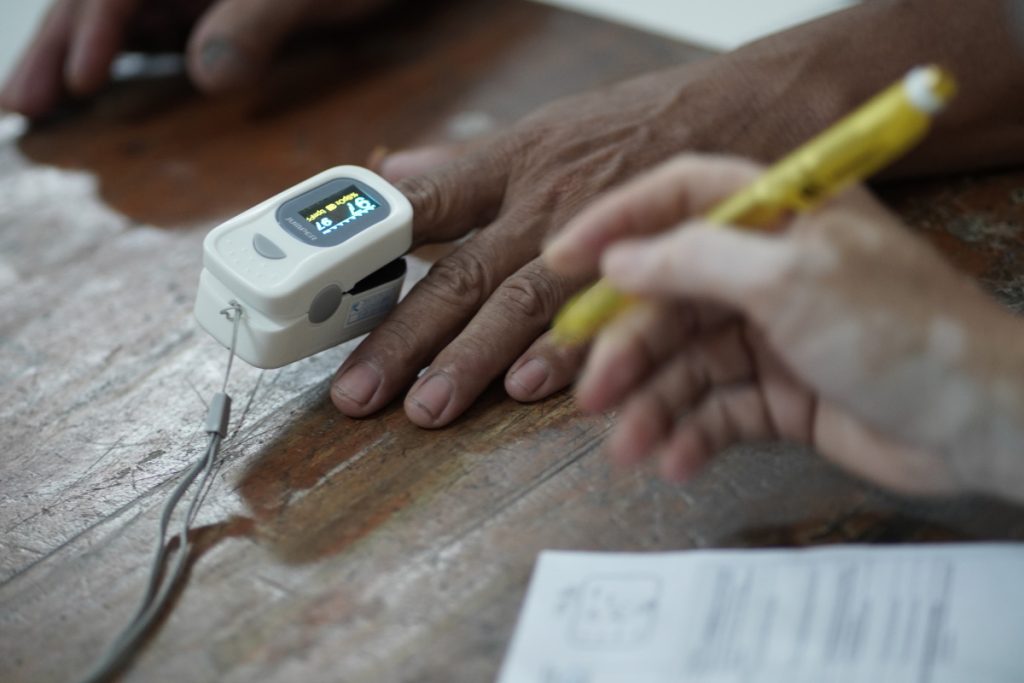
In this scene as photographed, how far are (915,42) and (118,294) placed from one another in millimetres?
887

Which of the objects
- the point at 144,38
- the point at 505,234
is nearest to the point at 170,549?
the point at 505,234

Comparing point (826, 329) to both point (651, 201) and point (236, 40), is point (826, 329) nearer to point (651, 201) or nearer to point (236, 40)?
point (651, 201)

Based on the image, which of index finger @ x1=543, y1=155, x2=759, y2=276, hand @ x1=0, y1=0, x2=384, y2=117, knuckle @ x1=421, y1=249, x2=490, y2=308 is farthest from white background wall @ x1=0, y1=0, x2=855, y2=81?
index finger @ x1=543, y1=155, x2=759, y2=276

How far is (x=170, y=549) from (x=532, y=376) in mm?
321

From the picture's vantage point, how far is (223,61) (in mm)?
1359

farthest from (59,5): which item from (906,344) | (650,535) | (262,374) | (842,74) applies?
(906,344)

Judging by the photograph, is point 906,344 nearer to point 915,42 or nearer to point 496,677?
point 496,677

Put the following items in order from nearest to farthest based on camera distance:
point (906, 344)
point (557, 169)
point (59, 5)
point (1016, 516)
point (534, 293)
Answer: point (906, 344)
point (1016, 516)
point (534, 293)
point (557, 169)
point (59, 5)

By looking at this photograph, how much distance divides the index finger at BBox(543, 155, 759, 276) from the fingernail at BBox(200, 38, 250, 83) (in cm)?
87

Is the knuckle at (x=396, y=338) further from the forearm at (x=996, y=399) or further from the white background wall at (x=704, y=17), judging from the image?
the white background wall at (x=704, y=17)

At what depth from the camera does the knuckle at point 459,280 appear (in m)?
0.94

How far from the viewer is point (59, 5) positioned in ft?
4.85

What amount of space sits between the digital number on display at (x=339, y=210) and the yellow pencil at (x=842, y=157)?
33 centimetres

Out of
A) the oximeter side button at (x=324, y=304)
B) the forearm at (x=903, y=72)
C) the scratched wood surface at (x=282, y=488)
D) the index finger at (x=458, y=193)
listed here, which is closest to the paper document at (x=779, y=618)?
the scratched wood surface at (x=282, y=488)
